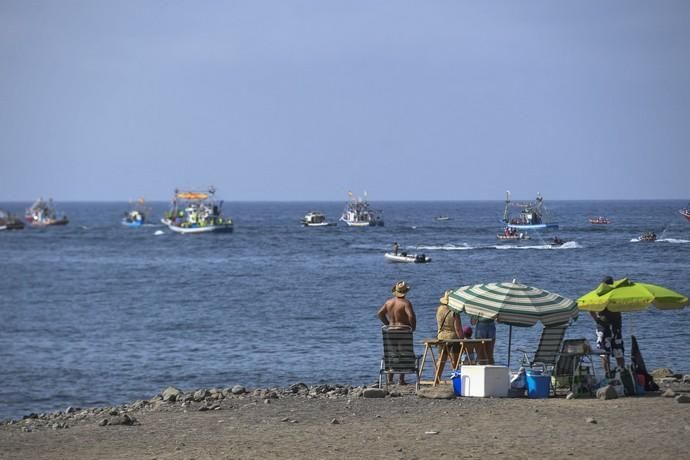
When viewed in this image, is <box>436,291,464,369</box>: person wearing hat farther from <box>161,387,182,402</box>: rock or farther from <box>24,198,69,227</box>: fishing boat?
<box>24,198,69,227</box>: fishing boat

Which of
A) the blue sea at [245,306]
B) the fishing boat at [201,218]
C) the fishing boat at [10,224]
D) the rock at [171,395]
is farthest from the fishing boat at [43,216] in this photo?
the rock at [171,395]

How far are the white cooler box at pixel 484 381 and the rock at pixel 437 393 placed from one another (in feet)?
→ 0.82

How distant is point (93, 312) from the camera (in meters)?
50.5

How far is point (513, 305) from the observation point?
55.2ft

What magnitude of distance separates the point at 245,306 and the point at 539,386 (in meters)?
34.8

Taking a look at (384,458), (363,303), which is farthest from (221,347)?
(384,458)

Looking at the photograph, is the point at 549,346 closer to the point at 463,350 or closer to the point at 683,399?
the point at 463,350

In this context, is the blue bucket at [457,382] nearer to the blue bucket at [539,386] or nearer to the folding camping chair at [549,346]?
the blue bucket at [539,386]

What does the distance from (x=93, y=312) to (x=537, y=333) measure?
2523 cm

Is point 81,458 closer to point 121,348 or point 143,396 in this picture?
point 143,396

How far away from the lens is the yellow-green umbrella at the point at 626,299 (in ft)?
55.5

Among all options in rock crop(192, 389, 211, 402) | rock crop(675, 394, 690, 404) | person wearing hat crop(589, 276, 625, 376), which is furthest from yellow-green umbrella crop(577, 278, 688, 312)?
rock crop(192, 389, 211, 402)

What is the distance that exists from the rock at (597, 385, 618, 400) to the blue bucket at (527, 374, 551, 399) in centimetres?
78

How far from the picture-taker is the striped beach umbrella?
16.7 meters
